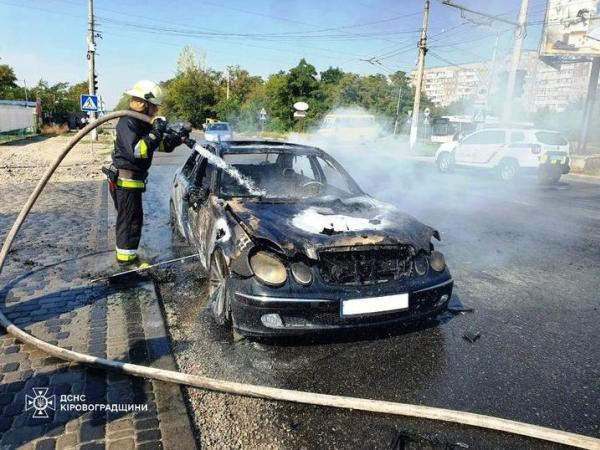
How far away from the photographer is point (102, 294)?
4414 millimetres

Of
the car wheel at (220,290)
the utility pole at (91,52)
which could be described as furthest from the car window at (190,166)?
the utility pole at (91,52)

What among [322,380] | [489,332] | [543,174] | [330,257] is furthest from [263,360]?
Answer: [543,174]

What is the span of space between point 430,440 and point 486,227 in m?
6.28

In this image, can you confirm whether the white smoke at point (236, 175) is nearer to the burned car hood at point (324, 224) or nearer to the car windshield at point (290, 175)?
the car windshield at point (290, 175)

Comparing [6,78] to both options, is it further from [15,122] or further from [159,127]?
[159,127]

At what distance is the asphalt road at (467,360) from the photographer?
8.55 feet

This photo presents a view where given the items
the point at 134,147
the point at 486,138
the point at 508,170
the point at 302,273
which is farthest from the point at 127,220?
the point at 486,138

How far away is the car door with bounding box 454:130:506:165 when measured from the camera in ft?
49.9

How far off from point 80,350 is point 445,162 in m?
16.3

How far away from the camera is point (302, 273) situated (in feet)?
10.3

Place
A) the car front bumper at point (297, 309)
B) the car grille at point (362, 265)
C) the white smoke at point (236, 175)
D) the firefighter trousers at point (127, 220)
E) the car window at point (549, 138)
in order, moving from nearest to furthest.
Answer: the car front bumper at point (297, 309)
the car grille at point (362, 265)
the white smoke at point (236, 175)
the firefighter trousers at point (127, 220)
the car window at point (549, 138)

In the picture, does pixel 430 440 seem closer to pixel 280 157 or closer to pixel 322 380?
pixel 322 380

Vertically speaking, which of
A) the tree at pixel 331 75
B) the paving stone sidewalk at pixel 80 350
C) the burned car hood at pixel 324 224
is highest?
the tree at pixel 331 75

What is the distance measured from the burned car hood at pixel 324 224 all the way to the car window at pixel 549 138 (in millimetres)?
12418
